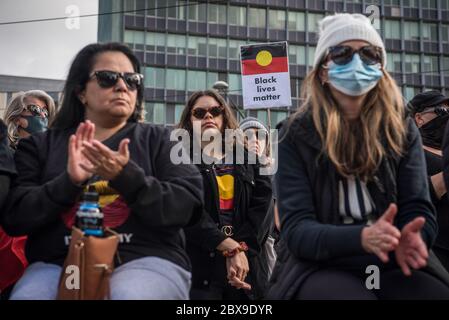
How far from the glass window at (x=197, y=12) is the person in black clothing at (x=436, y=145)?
47.1 m

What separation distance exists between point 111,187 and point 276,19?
51632 millimetres

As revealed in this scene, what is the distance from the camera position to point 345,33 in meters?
2.95

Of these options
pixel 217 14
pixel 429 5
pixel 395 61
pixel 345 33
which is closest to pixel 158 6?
pixel 217 14

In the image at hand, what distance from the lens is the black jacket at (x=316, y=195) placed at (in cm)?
259

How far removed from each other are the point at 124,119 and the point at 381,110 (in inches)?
54.9

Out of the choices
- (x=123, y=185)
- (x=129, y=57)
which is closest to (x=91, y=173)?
(x=123, y=185)

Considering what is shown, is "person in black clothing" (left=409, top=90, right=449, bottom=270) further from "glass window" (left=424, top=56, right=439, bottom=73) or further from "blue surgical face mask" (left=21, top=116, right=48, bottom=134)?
"glass window" (left=424, top=56, right=439, bottom=73)

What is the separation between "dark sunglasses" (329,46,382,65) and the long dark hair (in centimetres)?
113

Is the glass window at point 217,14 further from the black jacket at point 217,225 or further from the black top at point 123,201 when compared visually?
the black top at point 123,201

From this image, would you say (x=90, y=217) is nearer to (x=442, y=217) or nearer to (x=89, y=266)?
(x=89, y=266)

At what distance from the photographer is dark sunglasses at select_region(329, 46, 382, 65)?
2.93 metres

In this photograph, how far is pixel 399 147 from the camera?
282 cm

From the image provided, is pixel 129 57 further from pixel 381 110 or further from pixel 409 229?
pixel 409 229

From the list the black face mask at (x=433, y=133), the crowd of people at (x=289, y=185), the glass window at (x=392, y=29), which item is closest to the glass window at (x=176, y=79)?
the glass window at (x=392, y=29)
